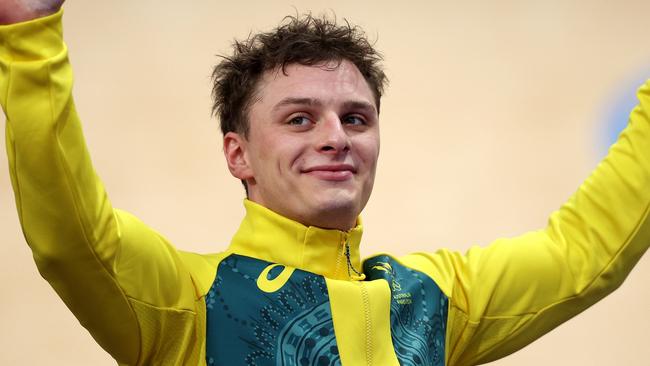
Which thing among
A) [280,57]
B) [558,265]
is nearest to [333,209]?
[280,57]

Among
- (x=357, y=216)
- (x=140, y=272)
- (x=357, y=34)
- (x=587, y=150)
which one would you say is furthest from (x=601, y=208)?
(x=587, y=150)

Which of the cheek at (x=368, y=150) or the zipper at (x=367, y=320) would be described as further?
the cheek at (x=368, y=150)

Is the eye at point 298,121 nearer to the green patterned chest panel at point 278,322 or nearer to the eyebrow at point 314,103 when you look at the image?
the eyebrow at point 314,103

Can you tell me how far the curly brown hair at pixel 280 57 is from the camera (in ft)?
6.04

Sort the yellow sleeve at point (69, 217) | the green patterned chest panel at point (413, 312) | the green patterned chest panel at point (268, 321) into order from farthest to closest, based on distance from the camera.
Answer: the green patterned chest panel at point (413, 312), the green patterned chest panel at point (268, 321), the yellow sleeve at point (69, 217)

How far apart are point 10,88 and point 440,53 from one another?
2.08 m

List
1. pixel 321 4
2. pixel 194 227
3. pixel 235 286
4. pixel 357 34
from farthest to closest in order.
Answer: pixel 321 4
pixel 194 227
pixel 357 34
pixel 235 286

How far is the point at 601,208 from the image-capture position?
1829mm

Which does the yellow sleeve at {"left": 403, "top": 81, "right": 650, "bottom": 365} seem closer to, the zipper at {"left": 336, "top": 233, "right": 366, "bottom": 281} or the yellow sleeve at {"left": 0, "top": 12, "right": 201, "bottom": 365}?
the zipper at {"left": 336, "top": 233, "right": 366, "bottom": 281}

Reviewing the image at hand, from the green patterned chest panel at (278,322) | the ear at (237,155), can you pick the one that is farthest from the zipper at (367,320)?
the ear at (237,155)

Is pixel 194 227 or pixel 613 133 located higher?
pixel 613 133

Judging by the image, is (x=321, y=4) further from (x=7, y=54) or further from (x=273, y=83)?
(x=7, y=54)

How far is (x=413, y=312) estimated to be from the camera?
177 centimetres

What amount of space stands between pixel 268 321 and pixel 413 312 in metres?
0.25
